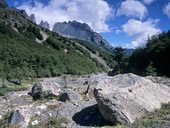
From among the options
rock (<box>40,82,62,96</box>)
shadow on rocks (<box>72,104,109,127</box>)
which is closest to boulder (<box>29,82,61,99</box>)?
rock (<box>40,82,62,96</box>)

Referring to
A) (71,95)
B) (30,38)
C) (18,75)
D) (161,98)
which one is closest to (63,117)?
(71,95)

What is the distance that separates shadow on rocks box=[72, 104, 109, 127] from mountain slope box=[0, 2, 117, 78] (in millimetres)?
89451

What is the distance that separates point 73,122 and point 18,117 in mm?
3568

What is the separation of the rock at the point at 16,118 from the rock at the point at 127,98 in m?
5.04

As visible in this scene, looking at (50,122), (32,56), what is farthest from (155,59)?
(32,56)

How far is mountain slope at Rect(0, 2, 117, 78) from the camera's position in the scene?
417 ft

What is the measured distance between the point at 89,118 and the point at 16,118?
4.70 meters

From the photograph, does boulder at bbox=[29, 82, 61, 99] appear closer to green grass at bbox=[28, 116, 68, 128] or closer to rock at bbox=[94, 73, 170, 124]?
green grass at bbox=[28, 116, 68, 128]

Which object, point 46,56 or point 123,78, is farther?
point 46,56

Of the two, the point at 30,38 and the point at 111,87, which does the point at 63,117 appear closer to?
the point at 111,87

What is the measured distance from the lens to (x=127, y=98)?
848 inches

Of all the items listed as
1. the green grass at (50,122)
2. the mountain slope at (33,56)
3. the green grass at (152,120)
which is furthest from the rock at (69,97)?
the mountain slope at (33,56)

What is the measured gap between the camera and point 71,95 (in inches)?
1086

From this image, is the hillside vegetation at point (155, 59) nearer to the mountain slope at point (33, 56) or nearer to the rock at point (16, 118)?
the rock at point (16, 118)
